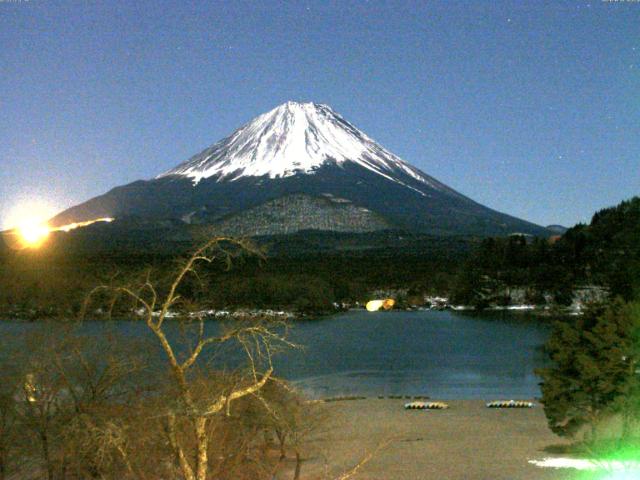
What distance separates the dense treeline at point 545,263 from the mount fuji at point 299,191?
38170 mm

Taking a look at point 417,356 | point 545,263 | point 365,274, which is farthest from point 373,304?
point 365,274

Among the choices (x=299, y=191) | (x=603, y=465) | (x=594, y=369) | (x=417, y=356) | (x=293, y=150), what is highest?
(x=293, y=150)

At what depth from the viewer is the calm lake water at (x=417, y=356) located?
3109 centimetres

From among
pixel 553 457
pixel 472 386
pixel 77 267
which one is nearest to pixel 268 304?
pixel 77 267

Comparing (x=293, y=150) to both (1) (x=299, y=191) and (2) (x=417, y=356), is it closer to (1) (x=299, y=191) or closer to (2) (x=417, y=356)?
(1) (x=299, y=191)

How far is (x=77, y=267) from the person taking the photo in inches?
3125

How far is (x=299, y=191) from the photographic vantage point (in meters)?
139

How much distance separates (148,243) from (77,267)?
27939 millimetres

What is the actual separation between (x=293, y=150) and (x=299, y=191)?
19.9 m

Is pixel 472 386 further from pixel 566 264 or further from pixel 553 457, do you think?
pixel 566 264

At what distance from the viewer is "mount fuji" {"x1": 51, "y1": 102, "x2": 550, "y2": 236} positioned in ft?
424

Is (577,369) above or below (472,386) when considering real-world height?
above

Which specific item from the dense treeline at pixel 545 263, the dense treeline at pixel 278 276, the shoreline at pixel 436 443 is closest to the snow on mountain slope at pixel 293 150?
the dense treeline at pixel 278 276

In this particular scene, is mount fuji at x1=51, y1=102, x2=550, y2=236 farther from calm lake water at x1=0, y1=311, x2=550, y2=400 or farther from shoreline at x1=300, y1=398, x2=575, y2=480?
shoreline at x1=300, y1=398, x2=575, y2=480
